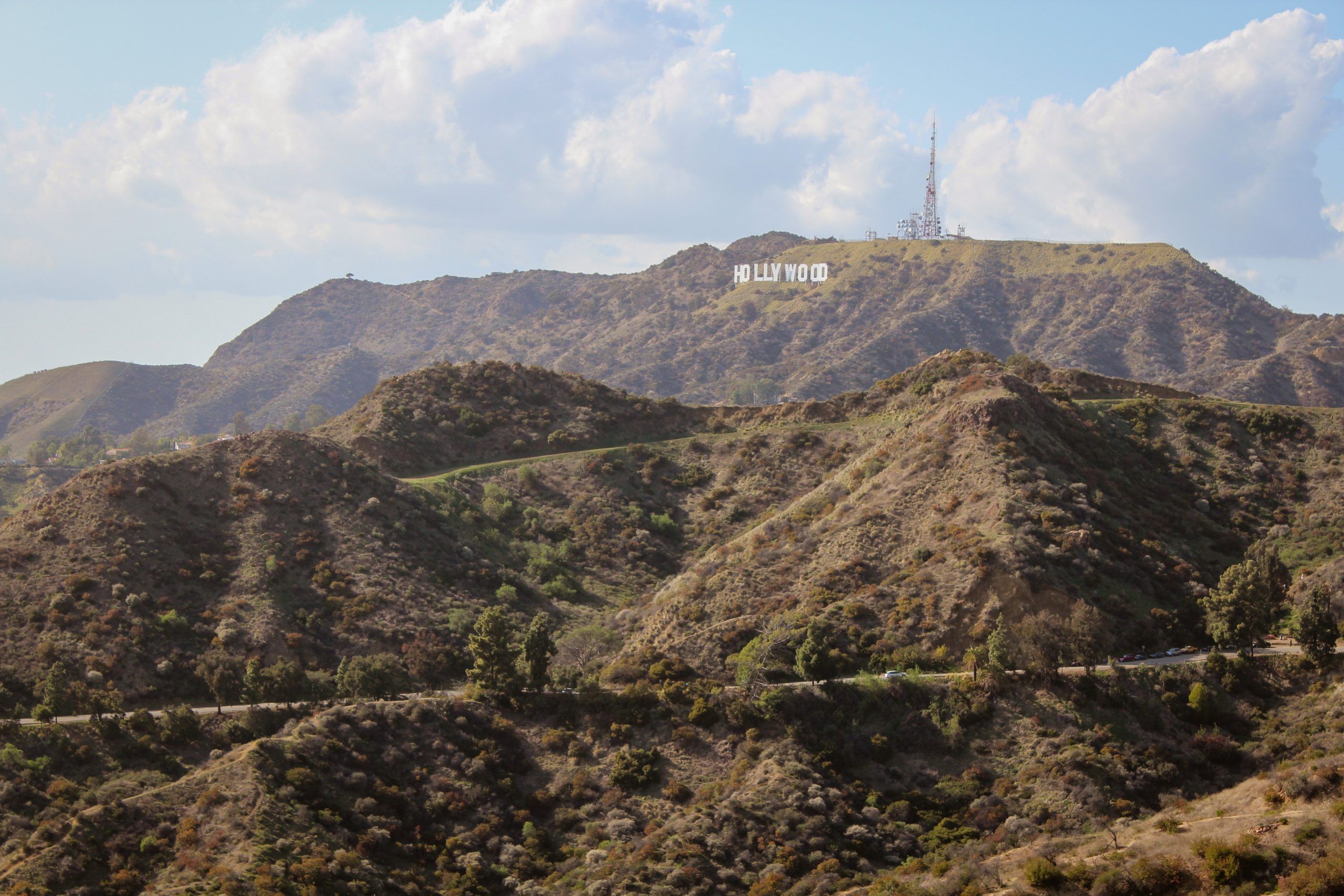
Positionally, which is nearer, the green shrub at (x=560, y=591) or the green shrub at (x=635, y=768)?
the green shrub at (x=635, y=768)

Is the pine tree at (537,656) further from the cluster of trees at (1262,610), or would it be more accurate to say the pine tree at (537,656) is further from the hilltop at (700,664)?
the cluster of trees at (1262,610)

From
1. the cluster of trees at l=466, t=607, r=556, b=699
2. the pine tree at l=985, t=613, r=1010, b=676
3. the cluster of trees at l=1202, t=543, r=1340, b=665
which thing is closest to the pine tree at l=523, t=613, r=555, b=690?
the cluster of trees at l=466, t=607, r=556, b=699

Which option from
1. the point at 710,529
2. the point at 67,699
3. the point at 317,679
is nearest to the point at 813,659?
the point at 317,679

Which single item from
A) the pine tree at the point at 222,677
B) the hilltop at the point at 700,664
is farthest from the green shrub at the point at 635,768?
the pine tree at the point at 222,677

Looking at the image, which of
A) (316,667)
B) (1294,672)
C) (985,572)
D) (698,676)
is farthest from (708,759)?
(1294,672)

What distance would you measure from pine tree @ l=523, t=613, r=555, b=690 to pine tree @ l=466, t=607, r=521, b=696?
70 cm

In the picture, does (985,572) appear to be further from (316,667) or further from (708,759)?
(316,667)

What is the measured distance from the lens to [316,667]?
58188 millimetres

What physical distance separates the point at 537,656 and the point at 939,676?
2014cm

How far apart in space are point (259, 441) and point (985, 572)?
53.2 metres

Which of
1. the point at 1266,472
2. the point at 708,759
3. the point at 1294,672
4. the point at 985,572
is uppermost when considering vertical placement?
the point at 1266,472

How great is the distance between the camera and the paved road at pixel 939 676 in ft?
163

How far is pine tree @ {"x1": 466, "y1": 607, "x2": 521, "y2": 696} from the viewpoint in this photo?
175 feet

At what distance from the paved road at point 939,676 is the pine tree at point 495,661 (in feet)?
11.6
